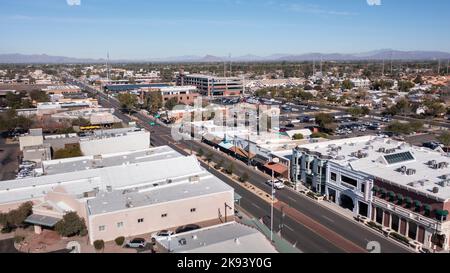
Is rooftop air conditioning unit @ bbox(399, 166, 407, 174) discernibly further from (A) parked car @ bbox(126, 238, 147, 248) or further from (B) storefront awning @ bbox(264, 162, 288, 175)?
(A) parked car @ bbox(126, 238, 147, 248)

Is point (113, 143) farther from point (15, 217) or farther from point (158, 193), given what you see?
point (15, 217)

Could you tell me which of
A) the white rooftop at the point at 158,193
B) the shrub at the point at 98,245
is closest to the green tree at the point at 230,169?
the white rooftop at the point at 158,193

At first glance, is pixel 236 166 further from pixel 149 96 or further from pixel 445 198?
pixel 149 96

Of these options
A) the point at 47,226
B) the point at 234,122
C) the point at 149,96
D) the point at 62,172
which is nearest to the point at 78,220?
the point at 47,226

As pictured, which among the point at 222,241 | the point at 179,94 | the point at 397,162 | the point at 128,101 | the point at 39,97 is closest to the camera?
the point at 222,241

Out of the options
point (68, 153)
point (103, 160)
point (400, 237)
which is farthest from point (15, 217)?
point (400, 237)
